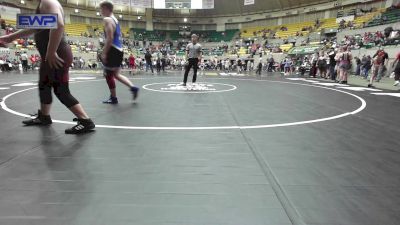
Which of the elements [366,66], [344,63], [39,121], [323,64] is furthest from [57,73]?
[366,66]

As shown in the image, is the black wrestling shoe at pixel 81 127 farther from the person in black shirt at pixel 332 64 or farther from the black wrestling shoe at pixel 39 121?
the person in black shirt at pixel 332 64

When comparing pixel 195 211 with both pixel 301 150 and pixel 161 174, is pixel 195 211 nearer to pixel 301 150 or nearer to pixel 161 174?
pixel 161 174

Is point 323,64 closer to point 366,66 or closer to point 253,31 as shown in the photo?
point 366,66

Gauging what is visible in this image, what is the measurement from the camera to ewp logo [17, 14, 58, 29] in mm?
3018

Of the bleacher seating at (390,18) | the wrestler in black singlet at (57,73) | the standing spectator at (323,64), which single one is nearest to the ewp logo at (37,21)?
the wrestler in black singlet at (57,73)

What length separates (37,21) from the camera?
9.98ft

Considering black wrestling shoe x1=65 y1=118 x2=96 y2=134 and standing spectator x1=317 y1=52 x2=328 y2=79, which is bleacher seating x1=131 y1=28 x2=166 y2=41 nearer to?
standing spectator x1=317 y1=52 x2=328 y2=79

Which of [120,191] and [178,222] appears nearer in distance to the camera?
[178,222]

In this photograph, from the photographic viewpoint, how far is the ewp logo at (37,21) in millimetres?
3018

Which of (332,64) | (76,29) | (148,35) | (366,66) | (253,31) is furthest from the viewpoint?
(148,35)

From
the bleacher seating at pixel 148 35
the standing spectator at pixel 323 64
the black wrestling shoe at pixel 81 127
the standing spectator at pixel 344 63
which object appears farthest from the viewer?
the bleacher seating at pixel 148 35

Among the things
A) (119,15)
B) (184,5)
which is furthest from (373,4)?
(119,15)

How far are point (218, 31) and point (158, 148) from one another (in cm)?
4763

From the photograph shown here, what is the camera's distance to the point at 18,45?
81.7ft
